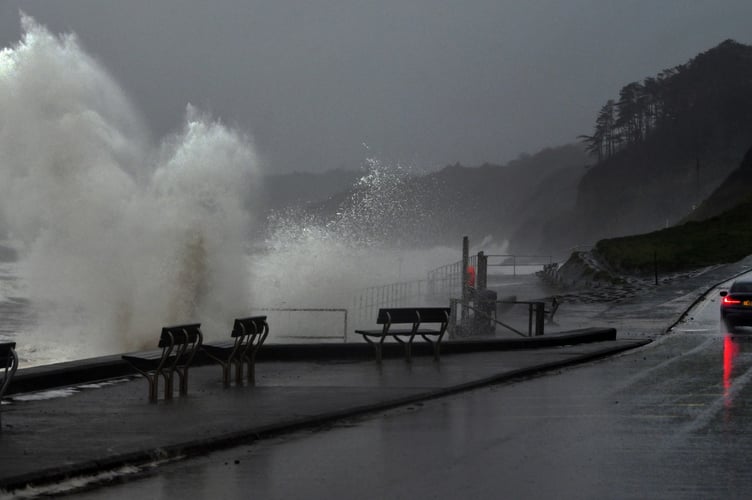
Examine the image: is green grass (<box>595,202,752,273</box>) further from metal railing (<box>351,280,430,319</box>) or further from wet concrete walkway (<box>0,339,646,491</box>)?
wet concrete walkway (<box>0,339,646,491</box>)

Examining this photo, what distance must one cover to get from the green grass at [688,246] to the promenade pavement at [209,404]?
112ft

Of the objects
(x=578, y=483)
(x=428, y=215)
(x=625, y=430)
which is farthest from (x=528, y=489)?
(x=428, y=215)

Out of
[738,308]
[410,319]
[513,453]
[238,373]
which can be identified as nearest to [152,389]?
[238,373]

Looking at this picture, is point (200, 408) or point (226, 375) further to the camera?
point (226, 375)

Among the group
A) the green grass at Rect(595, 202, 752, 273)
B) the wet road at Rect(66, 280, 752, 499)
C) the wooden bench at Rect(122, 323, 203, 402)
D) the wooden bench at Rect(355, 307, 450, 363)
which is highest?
the green grass at Rect(595, 202, 752, 273)

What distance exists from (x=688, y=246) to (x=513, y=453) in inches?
2486

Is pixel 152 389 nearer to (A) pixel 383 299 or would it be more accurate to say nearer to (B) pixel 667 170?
(A) pixel 383 299

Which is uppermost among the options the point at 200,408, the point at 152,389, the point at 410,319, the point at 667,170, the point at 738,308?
the point at 667,170

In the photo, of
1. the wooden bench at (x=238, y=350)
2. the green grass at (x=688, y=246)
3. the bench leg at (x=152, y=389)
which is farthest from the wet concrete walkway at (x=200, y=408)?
the green grass at (x=688, y=246)

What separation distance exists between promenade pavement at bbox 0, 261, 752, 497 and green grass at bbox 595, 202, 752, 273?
112ft

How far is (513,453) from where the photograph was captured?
10.2 metres

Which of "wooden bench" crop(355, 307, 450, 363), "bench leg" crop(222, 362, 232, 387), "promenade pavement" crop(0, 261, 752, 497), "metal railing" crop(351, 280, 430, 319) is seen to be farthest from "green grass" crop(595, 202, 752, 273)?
"bench leg" crop(222, 362, 232, 387)

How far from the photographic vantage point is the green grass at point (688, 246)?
200ft

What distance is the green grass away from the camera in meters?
61.0
